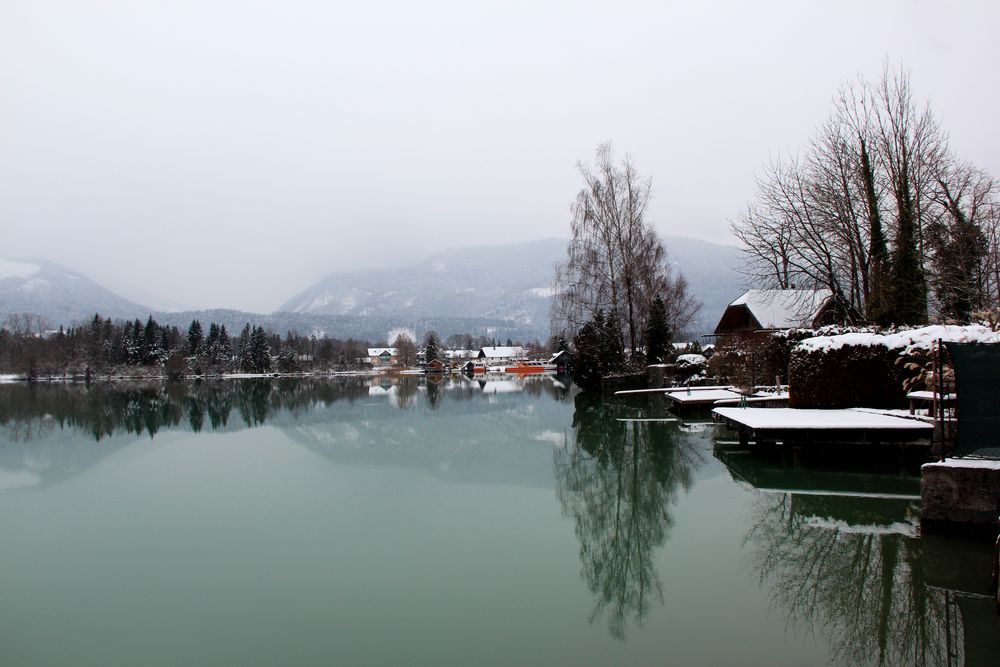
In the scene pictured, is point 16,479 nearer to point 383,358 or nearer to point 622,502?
point 622,502

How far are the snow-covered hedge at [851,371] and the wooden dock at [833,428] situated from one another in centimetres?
88

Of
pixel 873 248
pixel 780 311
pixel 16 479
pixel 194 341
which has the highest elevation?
pixel 873 248

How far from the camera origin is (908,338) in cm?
1295

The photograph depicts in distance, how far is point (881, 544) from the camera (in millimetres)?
6562

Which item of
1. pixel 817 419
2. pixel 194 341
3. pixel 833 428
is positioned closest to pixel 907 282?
pixel 817 419

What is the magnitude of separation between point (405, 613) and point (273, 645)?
985 millimetres

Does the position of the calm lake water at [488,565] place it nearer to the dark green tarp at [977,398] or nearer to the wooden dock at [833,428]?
the wooden dock at [833,428]

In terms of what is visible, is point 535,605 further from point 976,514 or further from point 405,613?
point 976,514

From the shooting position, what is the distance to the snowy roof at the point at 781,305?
26.6 m

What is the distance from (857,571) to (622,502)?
11.2 feet

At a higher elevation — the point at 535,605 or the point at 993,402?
the point at 993,402

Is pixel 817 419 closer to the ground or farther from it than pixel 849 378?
closer to the ground

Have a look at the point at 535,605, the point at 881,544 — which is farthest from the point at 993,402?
the point at 535,605

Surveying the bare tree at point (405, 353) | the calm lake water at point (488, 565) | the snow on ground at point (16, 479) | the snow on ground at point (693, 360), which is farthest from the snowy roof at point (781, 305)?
the bare tree at point (405, 353)
